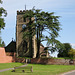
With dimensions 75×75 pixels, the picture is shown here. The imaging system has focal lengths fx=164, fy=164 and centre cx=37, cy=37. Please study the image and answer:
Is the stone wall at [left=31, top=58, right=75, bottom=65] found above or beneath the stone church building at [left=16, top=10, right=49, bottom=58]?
beneath

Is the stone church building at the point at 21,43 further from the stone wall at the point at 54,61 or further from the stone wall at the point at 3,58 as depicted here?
the stone wall at the point at 3,58

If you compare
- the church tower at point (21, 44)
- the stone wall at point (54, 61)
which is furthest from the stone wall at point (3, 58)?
the church tower at point (21, 44)

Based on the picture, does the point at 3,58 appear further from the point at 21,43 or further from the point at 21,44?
the point at 21,43

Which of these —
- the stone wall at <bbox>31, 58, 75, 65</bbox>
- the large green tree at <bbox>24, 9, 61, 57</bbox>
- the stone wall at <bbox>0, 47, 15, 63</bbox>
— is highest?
the large green tree at <bbox>24, 9, 61, 57</bbox>

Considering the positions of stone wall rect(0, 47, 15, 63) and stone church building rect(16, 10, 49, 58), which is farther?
stone church building rect(16, 10, 49, 58)

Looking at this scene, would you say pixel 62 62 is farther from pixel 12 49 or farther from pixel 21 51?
pixel 12 49

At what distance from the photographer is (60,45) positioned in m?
42.4

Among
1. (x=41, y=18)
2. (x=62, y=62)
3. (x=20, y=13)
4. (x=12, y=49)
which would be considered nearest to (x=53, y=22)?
(x=41, y=18)

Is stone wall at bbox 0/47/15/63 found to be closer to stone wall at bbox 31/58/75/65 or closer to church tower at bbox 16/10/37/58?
stone wall at bbox 31/58/75/65

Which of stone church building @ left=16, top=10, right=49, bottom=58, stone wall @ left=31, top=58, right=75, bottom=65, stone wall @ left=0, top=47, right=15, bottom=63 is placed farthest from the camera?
stone church building @ left=16, top=10, right=49, bottom=58

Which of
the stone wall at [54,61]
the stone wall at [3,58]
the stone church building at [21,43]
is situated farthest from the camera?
the stone church building at [21,43]

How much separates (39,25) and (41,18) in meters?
1.99

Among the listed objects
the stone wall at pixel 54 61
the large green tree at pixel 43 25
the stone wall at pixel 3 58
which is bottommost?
the stone wall at pixel 54 61

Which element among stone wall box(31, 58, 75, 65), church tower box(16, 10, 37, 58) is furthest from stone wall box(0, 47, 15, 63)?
church tower box(16, 10, 37, 58)
